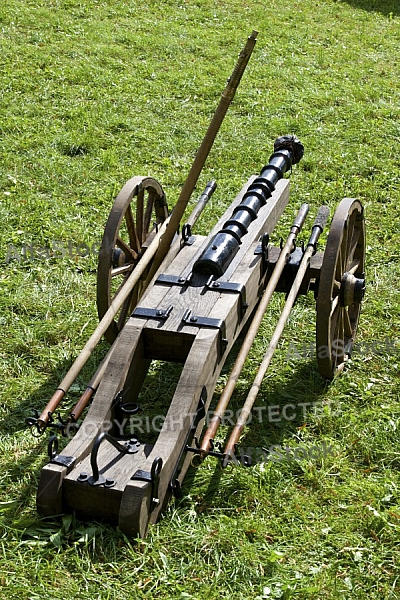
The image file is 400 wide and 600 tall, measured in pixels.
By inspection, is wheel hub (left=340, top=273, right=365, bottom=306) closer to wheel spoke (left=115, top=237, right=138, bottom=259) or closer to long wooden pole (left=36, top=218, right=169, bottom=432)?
long wooden pole (left=36, top=218, right=169, bottom=432)

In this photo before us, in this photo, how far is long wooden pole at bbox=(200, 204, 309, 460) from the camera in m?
3.97

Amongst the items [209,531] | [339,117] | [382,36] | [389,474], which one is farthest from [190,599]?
[382,36]

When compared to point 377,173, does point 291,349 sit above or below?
below

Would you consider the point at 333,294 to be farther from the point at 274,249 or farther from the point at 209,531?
the point at 209,531

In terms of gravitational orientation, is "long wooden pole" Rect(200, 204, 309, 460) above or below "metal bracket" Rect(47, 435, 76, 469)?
above

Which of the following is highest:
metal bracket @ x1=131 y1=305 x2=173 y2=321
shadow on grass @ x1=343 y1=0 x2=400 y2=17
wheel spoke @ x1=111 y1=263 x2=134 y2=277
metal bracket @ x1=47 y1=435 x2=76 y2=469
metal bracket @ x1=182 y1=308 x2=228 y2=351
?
shadow on grass @ x1=343 y1=0 x2=400 y2=17

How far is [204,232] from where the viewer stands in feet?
24.9

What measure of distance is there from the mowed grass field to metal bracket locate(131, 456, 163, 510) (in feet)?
0.70

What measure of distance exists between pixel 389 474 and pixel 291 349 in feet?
4.87

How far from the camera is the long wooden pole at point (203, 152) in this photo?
185 inches

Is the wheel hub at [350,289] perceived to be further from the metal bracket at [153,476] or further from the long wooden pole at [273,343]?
the metal bracket at [153,476]

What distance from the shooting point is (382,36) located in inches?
545

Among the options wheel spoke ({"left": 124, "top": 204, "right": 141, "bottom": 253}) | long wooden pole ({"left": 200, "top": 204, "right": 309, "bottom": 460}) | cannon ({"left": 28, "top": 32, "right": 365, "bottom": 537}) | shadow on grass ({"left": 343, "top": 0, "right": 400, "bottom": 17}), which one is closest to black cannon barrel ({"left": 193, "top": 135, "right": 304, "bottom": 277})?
cannon ({"left": 28, "top": 32, "right": 365, "bottom": 537})

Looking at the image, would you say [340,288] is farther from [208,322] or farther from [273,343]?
[208,322]
